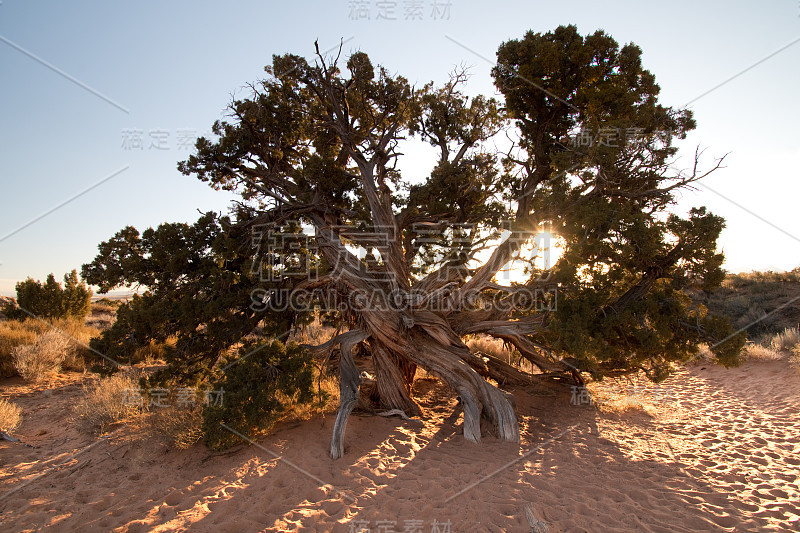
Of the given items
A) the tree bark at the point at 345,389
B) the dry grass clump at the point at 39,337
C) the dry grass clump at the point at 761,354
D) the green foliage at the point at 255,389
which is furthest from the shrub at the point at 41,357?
the dry grass clump at the point at 761,354

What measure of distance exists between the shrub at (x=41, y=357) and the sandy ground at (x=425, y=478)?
1600mm

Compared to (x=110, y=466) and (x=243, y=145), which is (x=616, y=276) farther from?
(x=110, y=466)

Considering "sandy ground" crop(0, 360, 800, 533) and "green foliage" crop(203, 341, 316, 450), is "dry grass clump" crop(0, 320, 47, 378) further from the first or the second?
"green foliage" crop(203, 341, 316, 450)

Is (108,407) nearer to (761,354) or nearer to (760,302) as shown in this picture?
(761,354)

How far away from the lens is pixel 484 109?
26.4 feet

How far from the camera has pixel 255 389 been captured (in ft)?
18.8

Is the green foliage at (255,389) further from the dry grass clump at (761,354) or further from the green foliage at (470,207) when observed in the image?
the dry grass clump at (761,354)

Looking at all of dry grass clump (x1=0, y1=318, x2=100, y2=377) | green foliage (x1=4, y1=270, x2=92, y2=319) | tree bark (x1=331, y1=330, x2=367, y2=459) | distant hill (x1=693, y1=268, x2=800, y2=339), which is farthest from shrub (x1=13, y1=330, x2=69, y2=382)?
distant hill (x1=693, y1=268, x2=800, y2=339)

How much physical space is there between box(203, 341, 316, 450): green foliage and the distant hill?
13003 mm

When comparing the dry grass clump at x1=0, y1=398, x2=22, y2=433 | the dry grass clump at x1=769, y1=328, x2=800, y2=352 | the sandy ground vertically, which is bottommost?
the sandy ground

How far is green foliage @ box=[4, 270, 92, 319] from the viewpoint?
12750mm

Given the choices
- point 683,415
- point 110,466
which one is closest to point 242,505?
point 110,466

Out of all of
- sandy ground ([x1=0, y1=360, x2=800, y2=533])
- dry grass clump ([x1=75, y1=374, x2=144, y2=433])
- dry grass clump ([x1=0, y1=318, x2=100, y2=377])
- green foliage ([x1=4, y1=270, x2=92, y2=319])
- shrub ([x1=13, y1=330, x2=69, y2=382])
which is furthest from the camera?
green foliage ([x1=4, y1=270, x2=92, y2=319])

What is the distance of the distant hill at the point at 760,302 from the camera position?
1438cm
